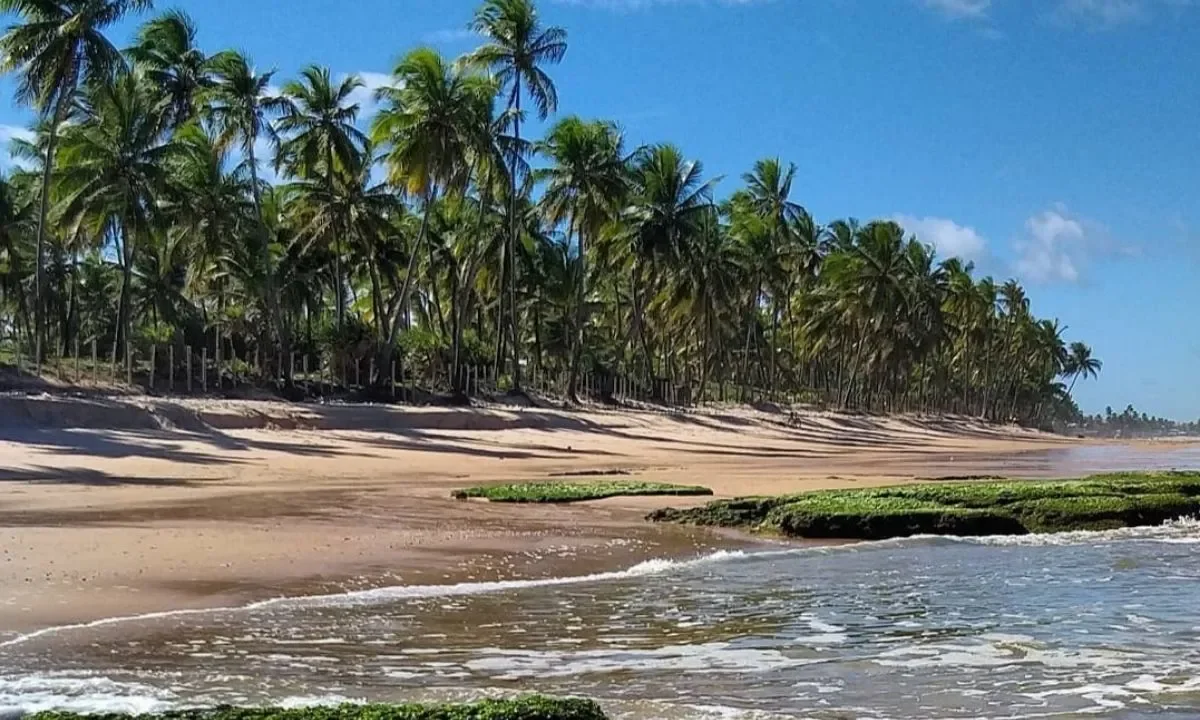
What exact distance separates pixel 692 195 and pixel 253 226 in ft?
67.0

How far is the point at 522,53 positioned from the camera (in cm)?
4678

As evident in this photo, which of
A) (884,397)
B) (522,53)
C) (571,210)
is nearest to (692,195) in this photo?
(571,210)

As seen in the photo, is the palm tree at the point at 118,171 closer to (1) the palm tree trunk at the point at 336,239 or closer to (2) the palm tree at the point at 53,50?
(2) the palm tree at the point at 53,50

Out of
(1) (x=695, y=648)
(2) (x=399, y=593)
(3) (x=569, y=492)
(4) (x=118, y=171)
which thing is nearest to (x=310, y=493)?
(3) (x=569, y=492)

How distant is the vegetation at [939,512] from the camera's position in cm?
1617

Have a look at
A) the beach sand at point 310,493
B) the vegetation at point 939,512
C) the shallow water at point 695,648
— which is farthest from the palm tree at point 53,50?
the shallow water at point 695,648

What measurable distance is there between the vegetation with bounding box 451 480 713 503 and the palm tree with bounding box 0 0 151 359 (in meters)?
20.7

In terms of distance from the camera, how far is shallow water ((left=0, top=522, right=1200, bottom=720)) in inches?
273

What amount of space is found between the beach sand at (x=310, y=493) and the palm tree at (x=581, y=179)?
10.3 metres

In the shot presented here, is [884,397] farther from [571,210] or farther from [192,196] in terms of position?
[192,196]

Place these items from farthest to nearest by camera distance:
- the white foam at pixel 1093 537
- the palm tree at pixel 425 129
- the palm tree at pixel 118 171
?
the palm tree at pixel 425 129
the palm tree at pixel 118 171
the white foam at pixel 1093 537

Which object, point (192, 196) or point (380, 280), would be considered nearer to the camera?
point (192, 196)

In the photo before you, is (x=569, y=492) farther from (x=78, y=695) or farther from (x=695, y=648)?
(x=78, y=695)

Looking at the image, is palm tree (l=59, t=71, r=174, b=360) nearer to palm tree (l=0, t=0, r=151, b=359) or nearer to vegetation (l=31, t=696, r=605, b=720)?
palm tree (l=0, t=0, r=151, b=359)
